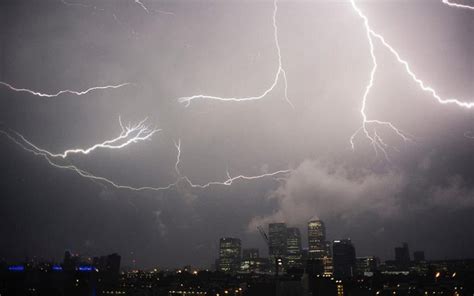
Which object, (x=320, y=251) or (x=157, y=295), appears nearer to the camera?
(x=157, y=295)

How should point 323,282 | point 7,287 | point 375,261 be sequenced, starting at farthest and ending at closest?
point 375,261 < point 323,282 < point 7,287

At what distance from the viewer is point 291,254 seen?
555 feet

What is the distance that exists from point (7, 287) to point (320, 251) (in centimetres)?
13541

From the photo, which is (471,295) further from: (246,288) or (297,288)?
(246,288)

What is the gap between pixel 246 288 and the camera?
213ft

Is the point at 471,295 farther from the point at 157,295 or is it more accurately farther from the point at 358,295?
the point at 157,295

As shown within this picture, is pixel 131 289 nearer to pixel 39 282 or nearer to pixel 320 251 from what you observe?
pixel 39 282

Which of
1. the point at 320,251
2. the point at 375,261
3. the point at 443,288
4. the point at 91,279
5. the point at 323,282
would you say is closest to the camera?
the point at 91,279

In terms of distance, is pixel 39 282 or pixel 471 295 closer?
pixel 39 282

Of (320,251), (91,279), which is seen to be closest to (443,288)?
(91,279)

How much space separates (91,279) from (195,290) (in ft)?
55.7

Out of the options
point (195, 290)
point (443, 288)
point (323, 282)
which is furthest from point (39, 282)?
point (443, 288)

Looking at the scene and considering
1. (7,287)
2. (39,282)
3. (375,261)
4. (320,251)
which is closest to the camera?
(7,287)

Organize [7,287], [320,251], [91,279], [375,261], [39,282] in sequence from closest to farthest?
1. [7,287]
2. [39,282]
3. [91,279]
4. [375,261]
5. [320,251]
